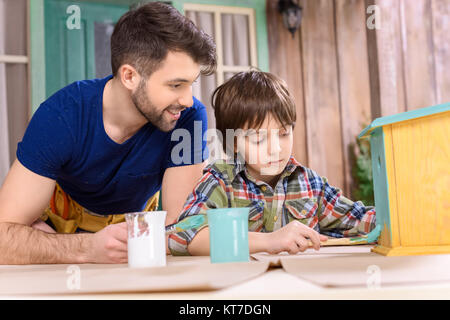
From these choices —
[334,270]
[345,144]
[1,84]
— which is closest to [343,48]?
[345,144]

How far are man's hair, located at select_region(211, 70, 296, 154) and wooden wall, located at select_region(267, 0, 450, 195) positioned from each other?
7.40 feet

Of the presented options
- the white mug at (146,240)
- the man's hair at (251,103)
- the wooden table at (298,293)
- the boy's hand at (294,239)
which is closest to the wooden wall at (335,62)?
the man's hair at (251,103)

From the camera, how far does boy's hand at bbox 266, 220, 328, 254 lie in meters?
→ 1.03

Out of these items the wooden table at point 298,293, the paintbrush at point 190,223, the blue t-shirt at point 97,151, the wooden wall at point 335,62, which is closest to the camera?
the wooden table at point 298,293

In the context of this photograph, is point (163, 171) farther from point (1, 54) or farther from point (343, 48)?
point (343, 48)

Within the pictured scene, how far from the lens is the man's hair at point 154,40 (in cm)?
157

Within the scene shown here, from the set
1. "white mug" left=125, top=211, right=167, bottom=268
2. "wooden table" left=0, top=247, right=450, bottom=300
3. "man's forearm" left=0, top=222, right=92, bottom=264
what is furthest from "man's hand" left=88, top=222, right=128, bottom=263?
"wooden table" left=0, top=247, right=450, bottom=300

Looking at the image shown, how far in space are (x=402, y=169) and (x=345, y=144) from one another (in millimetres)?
2916

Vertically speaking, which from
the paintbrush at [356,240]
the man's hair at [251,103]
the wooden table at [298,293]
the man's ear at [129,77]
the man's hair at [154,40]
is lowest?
the paintbrush at [356,240]

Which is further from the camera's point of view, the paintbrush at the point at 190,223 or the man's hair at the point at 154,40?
the man's hair at the point at 154,40

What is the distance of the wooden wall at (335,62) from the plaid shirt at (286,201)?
227cm

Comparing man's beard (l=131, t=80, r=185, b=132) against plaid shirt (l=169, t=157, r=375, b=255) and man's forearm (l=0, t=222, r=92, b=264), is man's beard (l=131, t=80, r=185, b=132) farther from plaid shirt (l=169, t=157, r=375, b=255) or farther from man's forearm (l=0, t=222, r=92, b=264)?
man's forearm (l=0, t=222, r=92, b=264)

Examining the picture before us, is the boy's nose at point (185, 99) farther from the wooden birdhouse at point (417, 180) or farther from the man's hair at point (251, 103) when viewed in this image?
the wooden birdhouse at point (417, 180)

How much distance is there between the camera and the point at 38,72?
10.3ft
